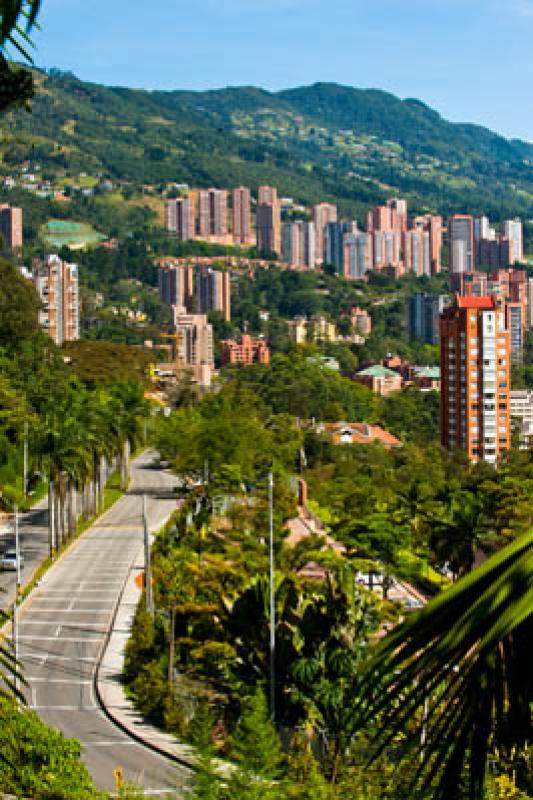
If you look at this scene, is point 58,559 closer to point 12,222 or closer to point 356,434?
point 356,434

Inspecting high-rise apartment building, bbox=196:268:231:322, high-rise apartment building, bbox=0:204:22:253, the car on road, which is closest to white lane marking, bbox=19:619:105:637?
the car on road

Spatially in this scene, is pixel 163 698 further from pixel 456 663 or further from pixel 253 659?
pixel 456 663

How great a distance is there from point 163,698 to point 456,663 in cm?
1724

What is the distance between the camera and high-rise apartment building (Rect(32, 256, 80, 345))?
336 ft

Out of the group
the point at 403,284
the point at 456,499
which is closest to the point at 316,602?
the point at 456,499

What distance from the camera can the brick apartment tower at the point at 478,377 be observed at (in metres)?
67.1

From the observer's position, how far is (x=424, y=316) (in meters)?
153

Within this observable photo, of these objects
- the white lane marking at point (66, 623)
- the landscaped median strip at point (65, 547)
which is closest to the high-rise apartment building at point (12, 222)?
the landscaped median strip at point (65, 547)

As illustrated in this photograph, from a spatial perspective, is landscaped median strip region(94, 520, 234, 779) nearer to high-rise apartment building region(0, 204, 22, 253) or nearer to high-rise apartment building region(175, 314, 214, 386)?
high-rise apartment building region(175, 314, 214, 386)

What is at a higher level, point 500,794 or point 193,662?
point 500,794

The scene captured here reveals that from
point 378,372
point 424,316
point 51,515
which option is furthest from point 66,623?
point 424,316

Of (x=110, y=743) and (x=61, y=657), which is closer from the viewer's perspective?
(x=110, y=743)

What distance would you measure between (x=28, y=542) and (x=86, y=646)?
1216cm

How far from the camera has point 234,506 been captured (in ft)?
110
